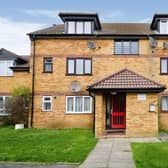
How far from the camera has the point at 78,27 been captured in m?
28.0

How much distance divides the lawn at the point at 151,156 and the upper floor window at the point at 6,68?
A: 53.0 feet

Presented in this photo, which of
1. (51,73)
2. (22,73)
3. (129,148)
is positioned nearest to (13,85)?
(22,73)

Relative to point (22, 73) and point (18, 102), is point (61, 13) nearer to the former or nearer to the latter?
point (22, 73)

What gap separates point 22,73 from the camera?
28.6 m

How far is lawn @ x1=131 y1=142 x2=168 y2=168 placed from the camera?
38.5 ft

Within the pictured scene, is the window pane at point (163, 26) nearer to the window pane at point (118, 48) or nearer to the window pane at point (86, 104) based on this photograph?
the window pane at point (118, 48)

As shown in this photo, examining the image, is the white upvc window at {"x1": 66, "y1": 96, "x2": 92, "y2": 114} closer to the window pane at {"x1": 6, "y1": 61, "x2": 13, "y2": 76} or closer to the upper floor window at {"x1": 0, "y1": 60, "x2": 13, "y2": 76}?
the window pane at {"x1": 6, "y1": 61, "x2": 13, "y2": 76}

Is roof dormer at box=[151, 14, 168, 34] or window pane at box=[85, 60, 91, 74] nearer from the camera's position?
window pane at box=[85, 60, 91, 74]

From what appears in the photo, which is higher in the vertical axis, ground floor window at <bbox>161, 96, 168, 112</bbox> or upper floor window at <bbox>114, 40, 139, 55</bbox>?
upper floor window at <bbox>114, 40, 139, 55</bbox>

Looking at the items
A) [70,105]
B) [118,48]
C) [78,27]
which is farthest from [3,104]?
[118,48]

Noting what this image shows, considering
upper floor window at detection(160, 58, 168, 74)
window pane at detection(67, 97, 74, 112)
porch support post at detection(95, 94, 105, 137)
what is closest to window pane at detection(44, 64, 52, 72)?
window pane at detection(67, 97, 74, 112)

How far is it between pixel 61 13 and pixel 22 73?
5598mm

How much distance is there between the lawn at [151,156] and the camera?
11739 millimetres

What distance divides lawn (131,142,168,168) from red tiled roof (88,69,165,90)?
5931 mm
